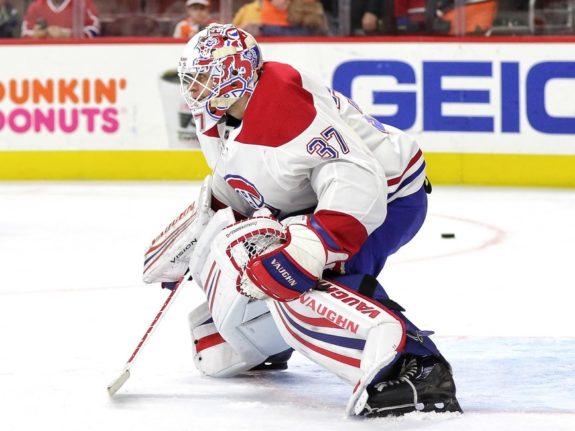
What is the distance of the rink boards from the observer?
279 inches

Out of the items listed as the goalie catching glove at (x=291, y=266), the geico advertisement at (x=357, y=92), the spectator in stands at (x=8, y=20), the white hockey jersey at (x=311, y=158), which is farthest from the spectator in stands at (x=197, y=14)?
the goalie catching glove at (x=291, y=266)

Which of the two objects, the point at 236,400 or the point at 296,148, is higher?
the point at 296,148

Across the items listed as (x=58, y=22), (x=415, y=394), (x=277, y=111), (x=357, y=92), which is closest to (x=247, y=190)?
(x=277, y=111)

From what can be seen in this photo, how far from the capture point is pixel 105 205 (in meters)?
6.32

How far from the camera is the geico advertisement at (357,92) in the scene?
707 cm

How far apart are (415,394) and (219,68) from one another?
0.77 m

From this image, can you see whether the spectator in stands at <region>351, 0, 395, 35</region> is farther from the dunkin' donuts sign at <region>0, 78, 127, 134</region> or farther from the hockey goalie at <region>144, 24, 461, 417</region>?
the hockey goalie at <region>144, 24, 461, 417</region>

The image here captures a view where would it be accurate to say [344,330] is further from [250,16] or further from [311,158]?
[250,16]

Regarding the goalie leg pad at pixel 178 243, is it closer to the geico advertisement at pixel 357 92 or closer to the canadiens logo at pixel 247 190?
→ the canadiens logo at pixel 247 190

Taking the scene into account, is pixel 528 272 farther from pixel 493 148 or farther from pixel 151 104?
pixel 151 104

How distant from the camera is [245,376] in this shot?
112 inches

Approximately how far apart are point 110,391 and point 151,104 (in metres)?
5.06

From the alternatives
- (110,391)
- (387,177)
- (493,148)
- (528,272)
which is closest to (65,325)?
(110,391)

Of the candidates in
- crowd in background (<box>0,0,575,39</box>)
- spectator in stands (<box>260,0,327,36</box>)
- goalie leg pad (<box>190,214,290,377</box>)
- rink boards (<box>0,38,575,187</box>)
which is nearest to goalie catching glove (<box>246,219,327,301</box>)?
goalie leg pad (<box>190,214,290,377</box>)
